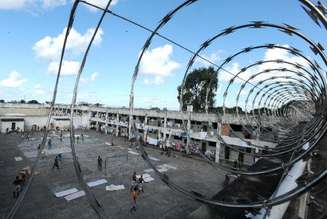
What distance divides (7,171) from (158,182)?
1364 cm

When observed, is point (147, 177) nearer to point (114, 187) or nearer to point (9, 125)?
point (114, 187)

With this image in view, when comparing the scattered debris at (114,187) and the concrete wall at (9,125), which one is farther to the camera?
the concrete wall at (9,125)

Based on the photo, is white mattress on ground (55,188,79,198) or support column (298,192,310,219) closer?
support column (298,192,310,219)

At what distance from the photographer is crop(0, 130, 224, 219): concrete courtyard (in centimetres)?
1438

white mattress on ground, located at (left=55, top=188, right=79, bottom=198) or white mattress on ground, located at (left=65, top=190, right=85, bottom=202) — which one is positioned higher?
white mattress on ground, located at (left=55, top=188, right=79, bottom=198)

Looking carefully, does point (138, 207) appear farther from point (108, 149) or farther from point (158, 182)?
point (108, 149)

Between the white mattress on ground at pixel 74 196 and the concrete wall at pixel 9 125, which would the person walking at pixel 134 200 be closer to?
the white mattress on ground at pixel 74 196

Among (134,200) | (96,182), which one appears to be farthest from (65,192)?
(134,200)

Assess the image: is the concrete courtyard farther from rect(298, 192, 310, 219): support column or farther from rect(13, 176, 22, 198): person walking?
rect(298, 192, 310, 219): support column

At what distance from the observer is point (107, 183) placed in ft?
63.5

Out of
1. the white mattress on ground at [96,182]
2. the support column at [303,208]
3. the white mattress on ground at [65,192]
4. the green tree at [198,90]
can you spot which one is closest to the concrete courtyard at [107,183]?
the white mattress on ground at [65,192]

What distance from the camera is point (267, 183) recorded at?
33.8ft

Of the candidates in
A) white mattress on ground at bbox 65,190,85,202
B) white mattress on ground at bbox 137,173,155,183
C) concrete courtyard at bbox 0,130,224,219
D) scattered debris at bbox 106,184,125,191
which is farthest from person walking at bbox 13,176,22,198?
white mattress on ground at bbox 137,173,155,183

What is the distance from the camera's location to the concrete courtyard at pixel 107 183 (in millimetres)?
14375
